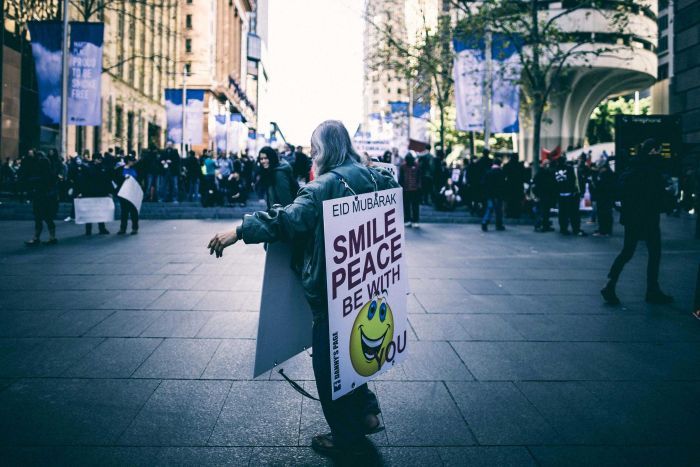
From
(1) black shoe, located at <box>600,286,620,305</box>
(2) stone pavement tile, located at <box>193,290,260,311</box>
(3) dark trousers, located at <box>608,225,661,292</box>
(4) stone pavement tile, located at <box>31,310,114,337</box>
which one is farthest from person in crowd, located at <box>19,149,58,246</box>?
(3) dark trousers, located at <box>608,225,661,292</box>

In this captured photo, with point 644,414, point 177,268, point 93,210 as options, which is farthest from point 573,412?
point 93,210

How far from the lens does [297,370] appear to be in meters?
4.95

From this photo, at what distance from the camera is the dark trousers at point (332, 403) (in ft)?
11.1

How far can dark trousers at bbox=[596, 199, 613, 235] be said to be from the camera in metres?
15.5

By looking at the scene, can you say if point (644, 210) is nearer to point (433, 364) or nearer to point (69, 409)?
point (433, 364)

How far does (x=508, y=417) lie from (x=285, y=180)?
4.26 metres

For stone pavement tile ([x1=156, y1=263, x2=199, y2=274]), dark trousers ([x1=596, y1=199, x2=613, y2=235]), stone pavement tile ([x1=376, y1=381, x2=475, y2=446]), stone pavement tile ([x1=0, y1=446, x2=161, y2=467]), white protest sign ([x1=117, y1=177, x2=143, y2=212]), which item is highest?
white protest sign ([x1=117, y1=177, x2=143, y2=212])

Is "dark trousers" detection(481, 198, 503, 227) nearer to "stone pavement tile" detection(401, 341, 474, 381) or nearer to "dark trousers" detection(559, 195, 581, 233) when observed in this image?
"dark trousers" detection(559, 195, 581, 233)

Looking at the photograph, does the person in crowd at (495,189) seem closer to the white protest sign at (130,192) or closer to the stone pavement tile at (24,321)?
the white protest sign at (130,192)

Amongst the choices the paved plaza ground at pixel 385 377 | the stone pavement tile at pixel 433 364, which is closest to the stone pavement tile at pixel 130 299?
the paved plaza ground at pixel 385 377

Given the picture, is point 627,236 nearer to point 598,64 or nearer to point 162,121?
point 598,64

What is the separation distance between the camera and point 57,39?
20734mm

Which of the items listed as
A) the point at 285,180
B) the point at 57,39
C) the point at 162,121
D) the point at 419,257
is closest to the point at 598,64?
the point at 162,121

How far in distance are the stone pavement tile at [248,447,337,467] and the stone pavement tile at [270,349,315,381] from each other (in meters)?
1.15
